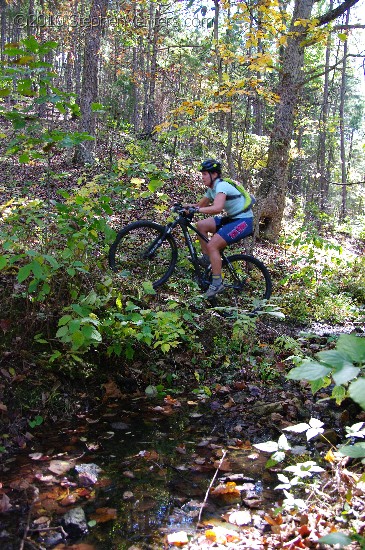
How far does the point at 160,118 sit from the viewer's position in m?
24.8

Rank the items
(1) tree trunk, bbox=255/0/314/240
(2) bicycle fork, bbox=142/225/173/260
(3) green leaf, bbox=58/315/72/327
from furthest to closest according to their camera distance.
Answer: (1) tree trunk, bbox=255/0/314/240 → (2) bicycle fork, bbox=142/225/173/260 → (3) green leaf, bbox=58/315/72/327

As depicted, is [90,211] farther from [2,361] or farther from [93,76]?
[93,76]

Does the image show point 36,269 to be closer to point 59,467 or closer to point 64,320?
point 64,320

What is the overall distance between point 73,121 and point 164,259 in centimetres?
1831

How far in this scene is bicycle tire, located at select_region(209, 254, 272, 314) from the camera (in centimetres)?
728

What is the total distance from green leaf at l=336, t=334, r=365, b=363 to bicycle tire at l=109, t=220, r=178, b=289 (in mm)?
4992

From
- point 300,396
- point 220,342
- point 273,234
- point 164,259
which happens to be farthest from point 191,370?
point 273,234

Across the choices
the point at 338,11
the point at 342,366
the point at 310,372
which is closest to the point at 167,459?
the point at 310,372

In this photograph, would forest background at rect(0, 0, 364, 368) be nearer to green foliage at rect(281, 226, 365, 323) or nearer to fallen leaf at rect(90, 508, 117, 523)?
green foliage at rect(281, 226, 365, 323)

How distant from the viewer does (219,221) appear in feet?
22.7

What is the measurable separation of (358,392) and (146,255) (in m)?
5.54

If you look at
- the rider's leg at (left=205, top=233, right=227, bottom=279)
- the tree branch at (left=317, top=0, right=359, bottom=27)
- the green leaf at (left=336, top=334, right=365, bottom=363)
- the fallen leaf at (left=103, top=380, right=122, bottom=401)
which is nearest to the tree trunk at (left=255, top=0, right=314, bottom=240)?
the tree branch at (left=317, top=0, right=359, bottom=27)

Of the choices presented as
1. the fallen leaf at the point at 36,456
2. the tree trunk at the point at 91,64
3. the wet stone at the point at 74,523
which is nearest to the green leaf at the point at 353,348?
the wet stone at the point at 74,523

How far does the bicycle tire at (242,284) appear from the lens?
728 cm
